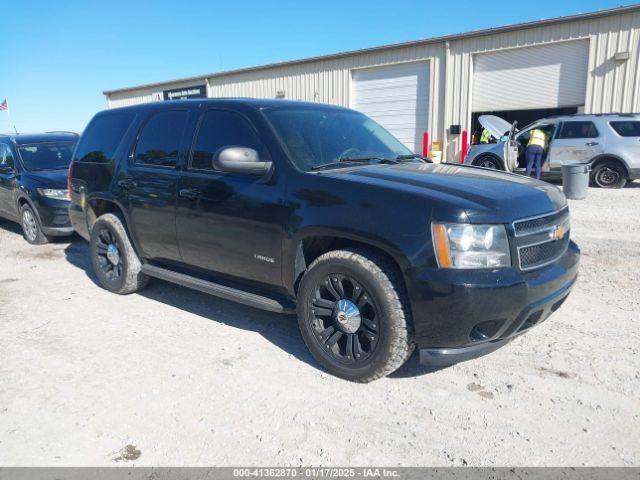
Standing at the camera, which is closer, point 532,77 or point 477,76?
point 532,77

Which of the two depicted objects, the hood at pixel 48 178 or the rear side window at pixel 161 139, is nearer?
the rear side window at pixel 161 139

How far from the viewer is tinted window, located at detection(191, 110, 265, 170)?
155 inches

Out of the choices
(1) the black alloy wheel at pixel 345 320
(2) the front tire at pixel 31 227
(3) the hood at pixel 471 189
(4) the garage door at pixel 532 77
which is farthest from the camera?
(4) the garage door at pixel 532 77

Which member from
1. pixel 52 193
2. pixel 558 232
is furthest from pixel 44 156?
pixel 558 232

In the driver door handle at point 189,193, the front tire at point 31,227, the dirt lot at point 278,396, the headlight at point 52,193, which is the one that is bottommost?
the dirt lot at point 278,396

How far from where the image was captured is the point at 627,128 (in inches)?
472

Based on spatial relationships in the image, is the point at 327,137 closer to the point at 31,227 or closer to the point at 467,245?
the point at 467,245

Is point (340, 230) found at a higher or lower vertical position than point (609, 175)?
higher

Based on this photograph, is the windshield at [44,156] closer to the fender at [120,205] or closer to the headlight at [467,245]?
the fender at [120,205]

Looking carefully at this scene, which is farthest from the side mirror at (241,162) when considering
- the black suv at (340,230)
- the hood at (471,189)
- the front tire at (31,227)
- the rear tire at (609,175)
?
the rear tire at (609,175)

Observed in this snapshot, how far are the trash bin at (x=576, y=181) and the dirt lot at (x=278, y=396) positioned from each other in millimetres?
6237

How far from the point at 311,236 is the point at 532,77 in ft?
51.2

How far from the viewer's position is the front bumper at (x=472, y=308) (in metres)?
2.82

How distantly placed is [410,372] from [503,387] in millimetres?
616
